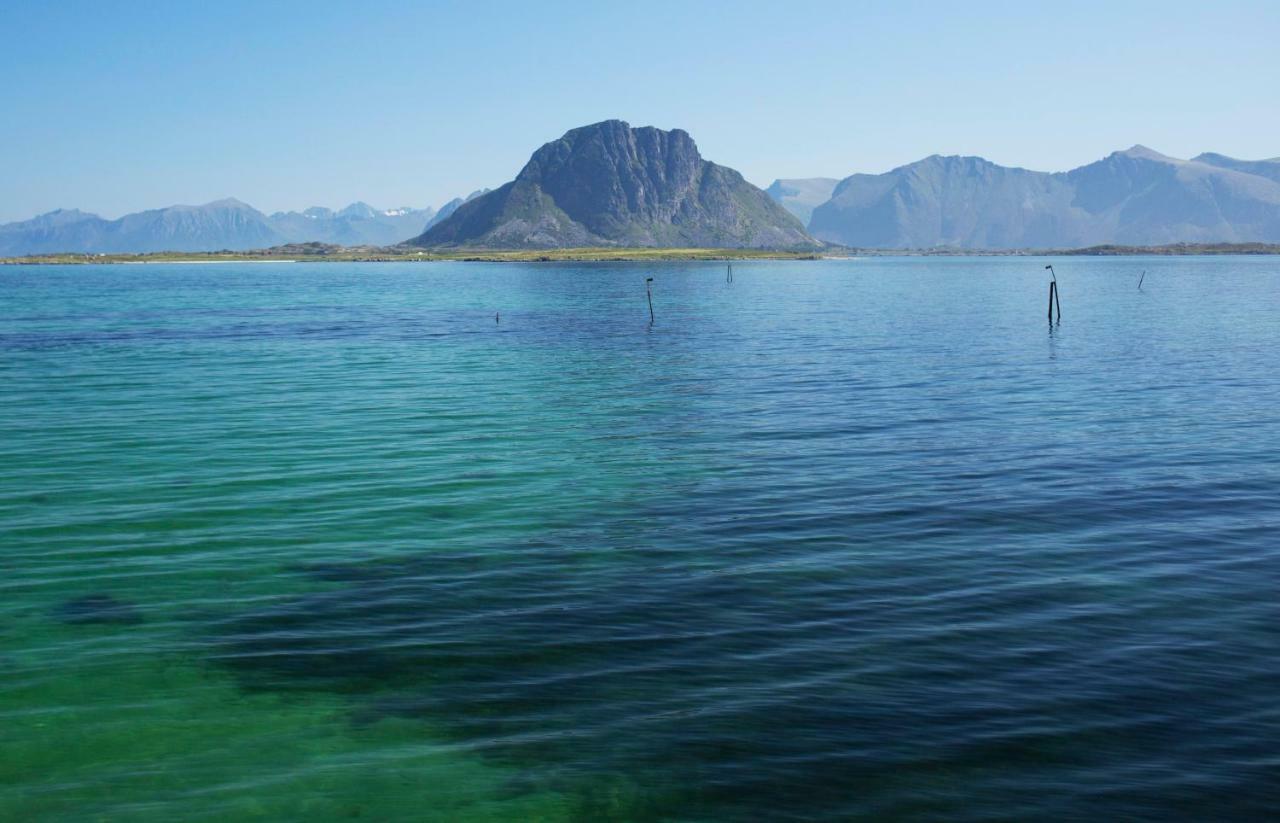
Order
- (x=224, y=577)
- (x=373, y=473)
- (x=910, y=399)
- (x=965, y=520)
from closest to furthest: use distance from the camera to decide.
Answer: (x=224, y=577) → (x=965, y=520) → (x=373, y=473) → (x=910, y=399)

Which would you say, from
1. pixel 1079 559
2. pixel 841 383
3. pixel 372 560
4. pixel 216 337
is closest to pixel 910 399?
pixel 841 383

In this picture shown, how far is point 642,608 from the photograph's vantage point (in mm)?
17875

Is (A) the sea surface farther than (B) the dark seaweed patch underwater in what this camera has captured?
Yes

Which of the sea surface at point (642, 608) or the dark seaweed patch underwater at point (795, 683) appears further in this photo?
the sea surface at point (642, 608)

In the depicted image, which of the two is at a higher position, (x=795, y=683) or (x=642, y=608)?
(x=642, y=608)

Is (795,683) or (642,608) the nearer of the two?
(795,683)

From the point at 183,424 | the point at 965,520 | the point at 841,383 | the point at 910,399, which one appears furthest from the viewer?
the point at 841,383

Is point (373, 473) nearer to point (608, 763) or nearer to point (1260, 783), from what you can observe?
point (608, 763)

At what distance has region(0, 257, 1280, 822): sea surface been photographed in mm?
12195

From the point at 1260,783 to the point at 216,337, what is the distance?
80.0 meters

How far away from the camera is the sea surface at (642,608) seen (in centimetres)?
1220

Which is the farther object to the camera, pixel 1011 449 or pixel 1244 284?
pixel 1244 284

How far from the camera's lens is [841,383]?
49.6 meters

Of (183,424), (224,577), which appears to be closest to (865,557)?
(224,577)
